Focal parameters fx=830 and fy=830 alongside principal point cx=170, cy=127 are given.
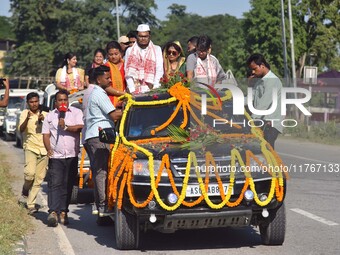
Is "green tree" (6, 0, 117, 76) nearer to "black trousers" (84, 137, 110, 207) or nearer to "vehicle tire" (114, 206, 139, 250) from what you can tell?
"black trousers" (84, 137, 110, 207)

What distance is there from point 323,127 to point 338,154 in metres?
5.85

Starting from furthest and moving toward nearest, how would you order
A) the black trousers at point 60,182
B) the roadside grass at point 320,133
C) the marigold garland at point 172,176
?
1. the roadside grass at point 320,133
2. the black trousers at point 60,182
3. the marigold garland at point 172,176

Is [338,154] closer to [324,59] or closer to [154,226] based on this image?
[154,226]

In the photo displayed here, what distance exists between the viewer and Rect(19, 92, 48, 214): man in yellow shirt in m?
12.7

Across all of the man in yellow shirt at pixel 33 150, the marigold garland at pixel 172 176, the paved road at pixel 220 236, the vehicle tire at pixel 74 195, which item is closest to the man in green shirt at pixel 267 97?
the marigold garland at pixel 172 176

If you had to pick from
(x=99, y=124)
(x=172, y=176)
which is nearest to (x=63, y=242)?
(x=99, y=124)

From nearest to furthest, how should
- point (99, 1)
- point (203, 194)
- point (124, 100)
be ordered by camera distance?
point (203, 194) < point (124, 100) < point (99, 1)

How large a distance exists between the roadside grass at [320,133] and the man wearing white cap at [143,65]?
15664 mm

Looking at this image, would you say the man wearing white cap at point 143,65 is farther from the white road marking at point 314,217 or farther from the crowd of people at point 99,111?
the white road marking at point 314,217

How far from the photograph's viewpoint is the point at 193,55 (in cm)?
1262

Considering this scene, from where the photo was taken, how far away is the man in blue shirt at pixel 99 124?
411 inches

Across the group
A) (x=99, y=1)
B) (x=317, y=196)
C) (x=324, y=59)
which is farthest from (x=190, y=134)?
(x=99, y=1)

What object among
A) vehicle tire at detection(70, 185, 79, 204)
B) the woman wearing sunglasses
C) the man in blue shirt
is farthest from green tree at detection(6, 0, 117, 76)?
the man in blue shirt

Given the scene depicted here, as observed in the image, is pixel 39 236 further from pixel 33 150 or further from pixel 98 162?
pixel 33 150
